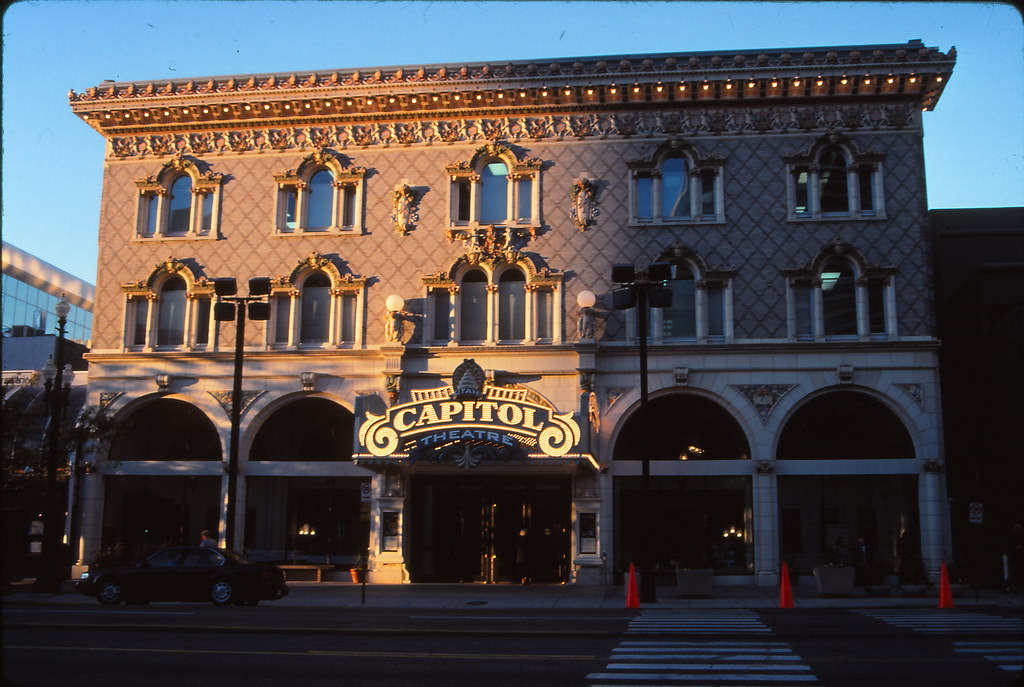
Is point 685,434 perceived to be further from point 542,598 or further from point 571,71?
point 571,71

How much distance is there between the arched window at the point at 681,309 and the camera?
33.2 metres

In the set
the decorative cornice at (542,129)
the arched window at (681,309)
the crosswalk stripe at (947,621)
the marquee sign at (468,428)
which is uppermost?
the decorative cornice at (542,129)

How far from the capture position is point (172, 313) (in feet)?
118

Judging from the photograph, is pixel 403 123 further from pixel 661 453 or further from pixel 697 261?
pixel 661 453

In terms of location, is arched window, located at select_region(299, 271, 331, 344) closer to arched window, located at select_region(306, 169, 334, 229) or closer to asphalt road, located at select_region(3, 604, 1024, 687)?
arched window, located at select_region(306, 169, 334, 229)

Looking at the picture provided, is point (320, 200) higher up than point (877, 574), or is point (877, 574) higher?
point (320, 200)

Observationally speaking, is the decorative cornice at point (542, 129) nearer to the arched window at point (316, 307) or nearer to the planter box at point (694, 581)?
the arched window at point (316, 307)

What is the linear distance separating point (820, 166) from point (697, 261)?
17.0ft

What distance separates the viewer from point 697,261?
33094 millimetres

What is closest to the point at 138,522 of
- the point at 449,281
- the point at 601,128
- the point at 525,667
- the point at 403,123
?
the point at 449,281

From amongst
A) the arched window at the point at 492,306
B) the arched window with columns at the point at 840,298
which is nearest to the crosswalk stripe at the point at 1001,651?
the arched window with columns at the point at 840,298

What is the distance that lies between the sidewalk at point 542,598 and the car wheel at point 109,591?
398mm

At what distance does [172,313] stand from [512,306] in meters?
12.1

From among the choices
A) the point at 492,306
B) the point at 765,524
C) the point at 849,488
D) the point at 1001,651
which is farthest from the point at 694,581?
the point at 1001,651
